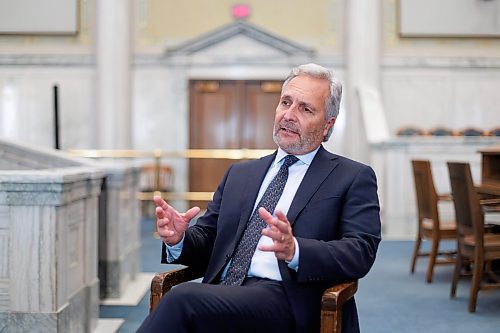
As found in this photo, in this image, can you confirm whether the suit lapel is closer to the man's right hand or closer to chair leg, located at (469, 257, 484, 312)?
the man's right hand

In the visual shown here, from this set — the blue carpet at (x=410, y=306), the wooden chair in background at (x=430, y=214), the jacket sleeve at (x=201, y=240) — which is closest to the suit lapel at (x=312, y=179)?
the jacket sleeve at (x=201, y=240)

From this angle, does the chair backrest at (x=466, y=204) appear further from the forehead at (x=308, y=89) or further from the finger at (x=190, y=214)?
the finger at (x=190, y=214)

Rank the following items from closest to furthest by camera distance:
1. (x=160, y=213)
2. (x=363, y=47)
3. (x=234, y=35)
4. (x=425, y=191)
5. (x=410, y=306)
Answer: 1. (x=160, y=213)
2. (x=410, y=306)
3. (x=425, y=191)
4. (x=363, y=47)
5. (x=234, y=35)

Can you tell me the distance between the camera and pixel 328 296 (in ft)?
6.81

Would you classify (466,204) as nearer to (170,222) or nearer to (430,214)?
(430,214)

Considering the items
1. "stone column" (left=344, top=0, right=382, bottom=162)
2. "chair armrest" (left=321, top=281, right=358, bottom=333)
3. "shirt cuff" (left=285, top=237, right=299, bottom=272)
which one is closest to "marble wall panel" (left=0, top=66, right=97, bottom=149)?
"stone column" (left=344, top=0, right=382, bottom=162)

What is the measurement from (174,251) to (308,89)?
0.74 metres

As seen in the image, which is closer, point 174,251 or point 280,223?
point 280,223

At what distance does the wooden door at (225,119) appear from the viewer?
11.5 meters

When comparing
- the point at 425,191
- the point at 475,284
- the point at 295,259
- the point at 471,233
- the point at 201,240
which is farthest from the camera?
the point at 425,191

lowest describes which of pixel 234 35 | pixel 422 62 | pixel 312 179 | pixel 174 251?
pixel 174 251

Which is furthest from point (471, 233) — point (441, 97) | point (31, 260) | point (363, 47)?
point (441, 97)

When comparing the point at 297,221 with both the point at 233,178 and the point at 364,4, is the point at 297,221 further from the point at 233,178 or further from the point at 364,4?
the point at 364,4

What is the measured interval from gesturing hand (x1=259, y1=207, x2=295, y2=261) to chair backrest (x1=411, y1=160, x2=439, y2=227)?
3.72m
